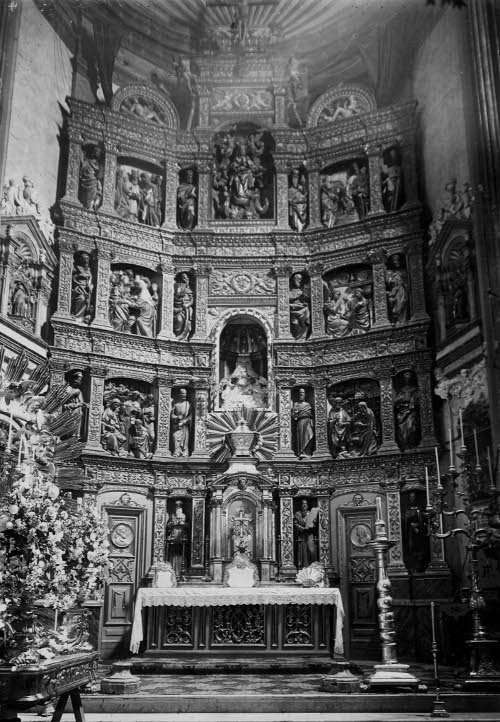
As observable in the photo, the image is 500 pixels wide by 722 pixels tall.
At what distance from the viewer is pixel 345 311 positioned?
19.0 meters

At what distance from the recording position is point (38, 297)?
56.2ft

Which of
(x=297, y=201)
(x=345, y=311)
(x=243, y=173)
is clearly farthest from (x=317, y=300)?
(x=243, y=173)

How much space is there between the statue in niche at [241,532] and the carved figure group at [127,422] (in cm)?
247

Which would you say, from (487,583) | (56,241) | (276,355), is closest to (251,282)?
(276,355)

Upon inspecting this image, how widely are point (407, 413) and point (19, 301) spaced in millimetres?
8507

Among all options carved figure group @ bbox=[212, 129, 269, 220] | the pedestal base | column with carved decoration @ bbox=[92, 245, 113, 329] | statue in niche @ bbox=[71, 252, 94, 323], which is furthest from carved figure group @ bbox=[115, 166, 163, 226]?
the pedestal base

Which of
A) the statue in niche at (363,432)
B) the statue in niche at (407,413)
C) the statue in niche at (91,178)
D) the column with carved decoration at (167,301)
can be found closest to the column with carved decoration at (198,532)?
the statue in niche at (363,432)

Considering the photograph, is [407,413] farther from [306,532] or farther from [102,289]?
[102,289]

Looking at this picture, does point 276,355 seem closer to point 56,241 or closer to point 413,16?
point 56,241

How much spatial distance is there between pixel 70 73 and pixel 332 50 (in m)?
6.59

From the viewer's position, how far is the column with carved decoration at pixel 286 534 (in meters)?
17.2

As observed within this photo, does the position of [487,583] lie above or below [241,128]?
below

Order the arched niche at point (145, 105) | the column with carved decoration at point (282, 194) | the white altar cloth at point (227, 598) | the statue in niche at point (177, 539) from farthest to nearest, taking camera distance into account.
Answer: the arched niche at point (145, 105) < the column with carved decoration at point (282, 194) < the statue in niche at point (177, 539) < the white altar cloth at point (227, 598)

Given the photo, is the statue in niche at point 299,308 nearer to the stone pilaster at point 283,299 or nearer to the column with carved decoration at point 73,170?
the stone pilaster at point 283,299
